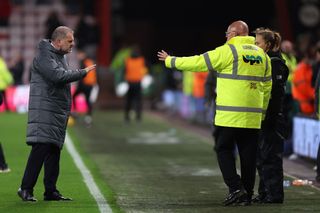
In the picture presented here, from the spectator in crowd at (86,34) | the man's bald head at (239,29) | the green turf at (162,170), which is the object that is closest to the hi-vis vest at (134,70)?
the green turf at (162,170)

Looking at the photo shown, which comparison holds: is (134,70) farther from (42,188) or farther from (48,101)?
(48,101)

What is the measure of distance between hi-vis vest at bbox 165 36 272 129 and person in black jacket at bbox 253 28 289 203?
1.52 ft

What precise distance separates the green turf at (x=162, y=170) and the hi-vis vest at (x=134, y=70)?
182 centimetres

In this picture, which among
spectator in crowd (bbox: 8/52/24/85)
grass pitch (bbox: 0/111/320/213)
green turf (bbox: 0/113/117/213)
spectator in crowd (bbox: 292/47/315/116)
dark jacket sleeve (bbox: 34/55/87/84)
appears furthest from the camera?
spectator in crowd (bbox: 8/52/24/85)

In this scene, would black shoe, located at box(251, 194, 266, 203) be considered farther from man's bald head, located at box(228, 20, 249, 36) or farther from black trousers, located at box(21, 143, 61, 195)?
black trousers, located at box(21, 143, 61, 195)

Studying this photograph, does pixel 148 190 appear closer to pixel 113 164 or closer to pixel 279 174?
pixel 279 174

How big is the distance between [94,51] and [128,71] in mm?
8926

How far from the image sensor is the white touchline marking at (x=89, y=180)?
10.7m

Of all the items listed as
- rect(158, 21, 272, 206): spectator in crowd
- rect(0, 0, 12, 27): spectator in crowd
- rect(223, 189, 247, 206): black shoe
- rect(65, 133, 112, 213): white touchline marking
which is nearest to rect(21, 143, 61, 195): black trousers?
rect(65, 133, 112, 213): white touchline marking

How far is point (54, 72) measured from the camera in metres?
10.6

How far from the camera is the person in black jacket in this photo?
11.1 m

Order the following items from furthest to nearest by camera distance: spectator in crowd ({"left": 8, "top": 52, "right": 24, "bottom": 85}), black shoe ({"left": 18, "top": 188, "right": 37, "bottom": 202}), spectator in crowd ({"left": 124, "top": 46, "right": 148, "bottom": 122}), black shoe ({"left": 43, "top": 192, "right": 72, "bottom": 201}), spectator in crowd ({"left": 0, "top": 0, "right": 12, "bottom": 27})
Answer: spectator in crowd ({"left": 0, "top": 0, "right": 12, "bottom": 27}) → spectator in crowd ({"left": 8, "top": 52, "right": 24, "bottom": 85}) → spectator in crowd ({"left": 124, "top": 46, "right": 148, "bottom": 122}) → black shoe ({"left": 43, "top": 192, "right": 72, "bottom": 201}) → black shoe ({"left": 18, "top": 188, "right": 37, "bottom": 202})

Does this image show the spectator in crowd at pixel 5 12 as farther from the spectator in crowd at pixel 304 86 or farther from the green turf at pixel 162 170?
the spectator in crowd at pixel 304 86

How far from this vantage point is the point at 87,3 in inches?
1425
